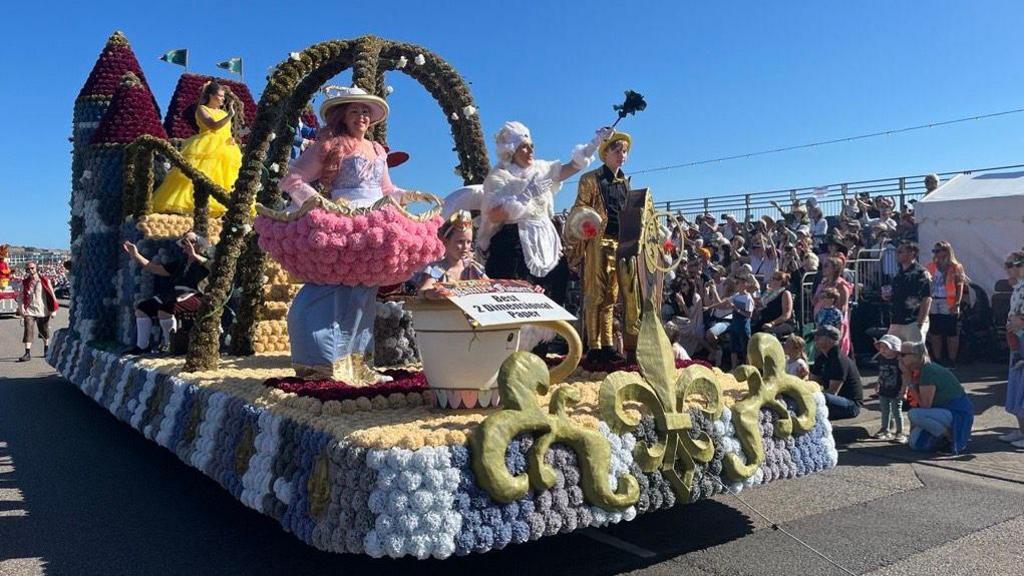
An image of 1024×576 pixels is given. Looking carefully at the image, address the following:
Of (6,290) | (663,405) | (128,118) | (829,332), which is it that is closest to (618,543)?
(663,405)

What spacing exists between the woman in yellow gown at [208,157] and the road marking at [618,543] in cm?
528

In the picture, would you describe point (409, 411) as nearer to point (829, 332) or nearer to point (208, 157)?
point (829, 332)

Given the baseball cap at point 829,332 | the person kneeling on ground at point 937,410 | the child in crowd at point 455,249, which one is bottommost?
the person kneeling on ground at point 937,410

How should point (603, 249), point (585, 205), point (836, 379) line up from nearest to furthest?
1. point (603, 249)
2. point (585, 205)
3. point (836, 379)

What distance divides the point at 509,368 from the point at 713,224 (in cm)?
1381

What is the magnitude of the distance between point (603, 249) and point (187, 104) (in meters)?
7.87

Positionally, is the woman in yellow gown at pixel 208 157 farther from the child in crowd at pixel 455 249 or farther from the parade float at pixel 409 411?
the child in crowd at pixel 455 249

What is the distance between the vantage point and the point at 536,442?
318cm

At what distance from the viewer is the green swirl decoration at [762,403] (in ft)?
12.8

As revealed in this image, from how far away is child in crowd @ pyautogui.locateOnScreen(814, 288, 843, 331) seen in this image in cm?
745

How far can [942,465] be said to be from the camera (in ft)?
18.6

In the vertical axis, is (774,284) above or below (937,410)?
above

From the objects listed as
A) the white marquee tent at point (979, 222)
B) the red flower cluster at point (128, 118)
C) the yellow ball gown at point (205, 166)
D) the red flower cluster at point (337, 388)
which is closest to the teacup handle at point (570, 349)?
the red flower cluster at point (337, 388)

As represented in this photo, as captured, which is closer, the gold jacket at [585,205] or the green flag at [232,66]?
the gold jacket at [585,205]
